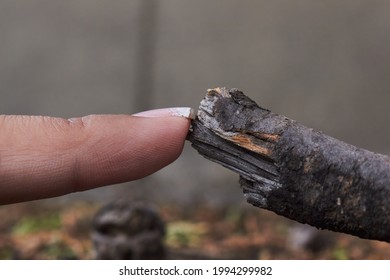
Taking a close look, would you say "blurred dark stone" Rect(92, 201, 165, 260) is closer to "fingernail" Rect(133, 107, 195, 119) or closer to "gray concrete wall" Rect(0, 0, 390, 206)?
"gray concrete wall" Rect(0, 0, 390, 206)

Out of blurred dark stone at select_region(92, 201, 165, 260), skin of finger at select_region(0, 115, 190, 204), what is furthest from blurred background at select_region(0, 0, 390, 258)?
skin of finger at select_region(0, 115, 190, 204)

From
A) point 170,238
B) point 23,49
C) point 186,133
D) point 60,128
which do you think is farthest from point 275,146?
point 23,49

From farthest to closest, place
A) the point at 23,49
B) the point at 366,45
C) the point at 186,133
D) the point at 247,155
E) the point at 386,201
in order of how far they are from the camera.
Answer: the point at 23,49, the point at 366,45, the point at 186,133, the point at 247,155, the point at 386,201

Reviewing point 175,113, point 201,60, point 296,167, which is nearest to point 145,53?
point 201,60

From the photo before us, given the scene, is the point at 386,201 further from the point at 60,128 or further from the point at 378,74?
the point at 378,74

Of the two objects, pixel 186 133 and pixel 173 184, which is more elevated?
pixel 186 133

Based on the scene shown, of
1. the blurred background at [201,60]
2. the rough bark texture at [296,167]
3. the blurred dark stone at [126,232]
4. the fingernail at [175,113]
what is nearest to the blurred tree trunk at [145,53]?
the blurred background at [201,60]
